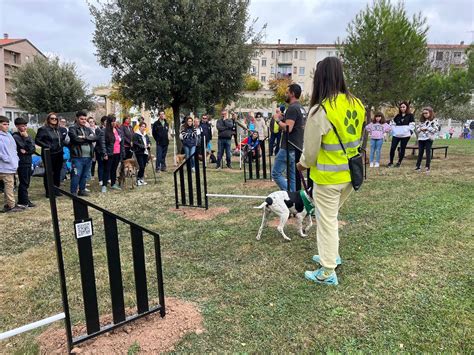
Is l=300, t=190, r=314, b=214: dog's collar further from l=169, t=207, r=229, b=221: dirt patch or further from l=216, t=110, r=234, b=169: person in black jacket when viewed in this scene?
l=216, t=110, r=234, b=169: person in black jacket

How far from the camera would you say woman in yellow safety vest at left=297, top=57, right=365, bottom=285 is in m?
3.18

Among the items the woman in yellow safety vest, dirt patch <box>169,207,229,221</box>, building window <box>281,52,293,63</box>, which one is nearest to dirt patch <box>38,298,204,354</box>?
the woman in yellow safety vest

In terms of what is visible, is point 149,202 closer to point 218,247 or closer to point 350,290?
point 218,247

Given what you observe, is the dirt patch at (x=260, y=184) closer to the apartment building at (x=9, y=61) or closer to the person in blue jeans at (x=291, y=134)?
the person in blue jeans at (x=291, y=134)

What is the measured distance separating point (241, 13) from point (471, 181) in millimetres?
10407

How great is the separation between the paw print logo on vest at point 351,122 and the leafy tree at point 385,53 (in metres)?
12.3

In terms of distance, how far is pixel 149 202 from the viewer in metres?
7.09

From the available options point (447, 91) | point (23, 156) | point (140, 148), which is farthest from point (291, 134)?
point (447, 91)

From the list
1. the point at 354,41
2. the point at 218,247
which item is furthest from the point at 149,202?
the point at 354,41

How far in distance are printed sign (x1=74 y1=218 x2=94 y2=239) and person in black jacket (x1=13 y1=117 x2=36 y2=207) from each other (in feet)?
17.2

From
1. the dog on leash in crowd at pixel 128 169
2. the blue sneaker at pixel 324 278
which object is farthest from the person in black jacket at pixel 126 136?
the blue sneaker at pixel 324 278

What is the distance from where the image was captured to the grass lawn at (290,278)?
106 inches

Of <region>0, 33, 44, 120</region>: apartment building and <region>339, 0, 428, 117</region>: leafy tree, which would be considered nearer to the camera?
<region>339, 0, 428, 117</region>: leafy tree

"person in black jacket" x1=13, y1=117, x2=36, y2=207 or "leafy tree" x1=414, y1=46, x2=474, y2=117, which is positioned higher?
"leafy tree" x1=414, y1=46, x2=474, y2=117
